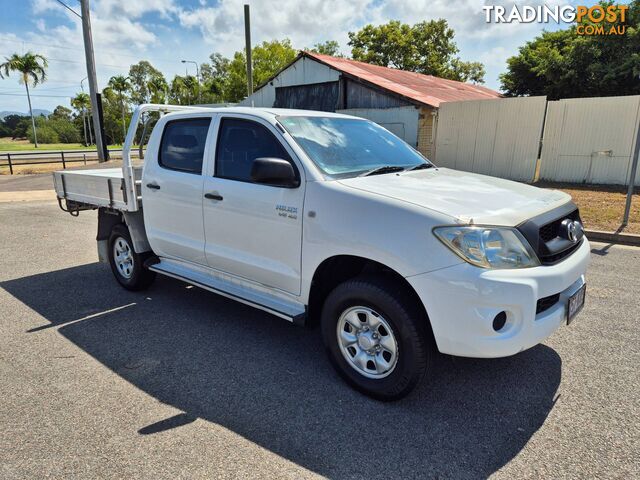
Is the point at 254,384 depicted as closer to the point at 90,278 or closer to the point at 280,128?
the point at 280,128

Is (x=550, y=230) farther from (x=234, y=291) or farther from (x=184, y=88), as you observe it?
(x=184, y=88)

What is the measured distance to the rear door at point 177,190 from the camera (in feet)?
13.3

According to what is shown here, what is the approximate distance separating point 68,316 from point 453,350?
149 inches

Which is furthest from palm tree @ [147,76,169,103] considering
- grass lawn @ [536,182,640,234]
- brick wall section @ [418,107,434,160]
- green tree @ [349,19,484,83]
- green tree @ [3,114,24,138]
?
grass lawn @ [536,182,640,234]

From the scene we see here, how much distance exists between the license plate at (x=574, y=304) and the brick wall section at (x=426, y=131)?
1332cm

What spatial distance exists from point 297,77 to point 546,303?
62.1ft

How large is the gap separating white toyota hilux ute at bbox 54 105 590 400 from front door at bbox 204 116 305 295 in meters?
0.01

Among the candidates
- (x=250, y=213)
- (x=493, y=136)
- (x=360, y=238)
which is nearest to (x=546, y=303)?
(x=360, y=238)

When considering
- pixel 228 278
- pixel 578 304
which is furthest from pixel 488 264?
pixel 228 278

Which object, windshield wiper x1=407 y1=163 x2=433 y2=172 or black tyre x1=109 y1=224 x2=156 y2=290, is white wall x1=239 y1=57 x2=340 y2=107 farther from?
windshield wiper x1=407 y1=163 x2=433 y2=172

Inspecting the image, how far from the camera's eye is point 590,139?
12500mm

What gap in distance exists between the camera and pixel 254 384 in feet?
10.6

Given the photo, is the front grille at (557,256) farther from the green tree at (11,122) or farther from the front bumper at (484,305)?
the green tree at (11,122)

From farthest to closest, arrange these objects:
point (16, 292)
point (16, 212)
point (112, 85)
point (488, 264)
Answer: point (112, 85) < point (16, 212) < point (16, 292) < point (488, 264)
